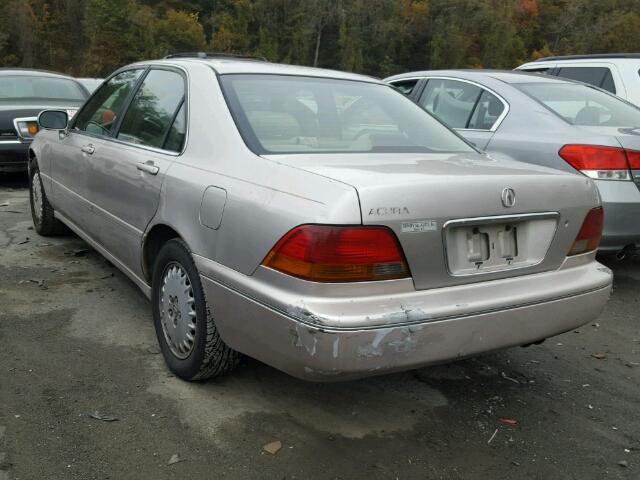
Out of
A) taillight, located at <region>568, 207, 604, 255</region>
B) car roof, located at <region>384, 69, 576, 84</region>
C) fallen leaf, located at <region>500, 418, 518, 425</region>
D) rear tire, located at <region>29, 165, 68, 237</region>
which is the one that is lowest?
fallen leaf, located at <region>500, 418, 518, 425</region>

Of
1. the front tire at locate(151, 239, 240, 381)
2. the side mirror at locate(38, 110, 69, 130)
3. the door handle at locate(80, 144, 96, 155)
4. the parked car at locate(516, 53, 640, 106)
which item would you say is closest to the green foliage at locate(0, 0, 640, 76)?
the parked car at locate(516, 53, 640, 106)

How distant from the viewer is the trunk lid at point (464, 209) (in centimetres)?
222

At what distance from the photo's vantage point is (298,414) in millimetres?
2752

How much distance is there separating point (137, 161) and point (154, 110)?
13.5 inches

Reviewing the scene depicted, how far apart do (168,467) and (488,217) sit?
1524mm

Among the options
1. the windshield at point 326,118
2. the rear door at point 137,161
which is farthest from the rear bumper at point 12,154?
the windshield at point 326,118


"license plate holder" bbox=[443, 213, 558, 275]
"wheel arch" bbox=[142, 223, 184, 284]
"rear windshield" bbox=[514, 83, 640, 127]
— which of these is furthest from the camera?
"rear windshield" bbox=[514, 83, 640, 127]

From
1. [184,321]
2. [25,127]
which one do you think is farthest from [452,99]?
[25,127]

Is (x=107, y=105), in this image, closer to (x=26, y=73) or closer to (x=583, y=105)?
(x=583, y=105)

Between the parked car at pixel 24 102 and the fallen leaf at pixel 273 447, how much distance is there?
5.52 meters

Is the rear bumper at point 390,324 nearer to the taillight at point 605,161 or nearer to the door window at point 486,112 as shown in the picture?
the taillight at point 605,161

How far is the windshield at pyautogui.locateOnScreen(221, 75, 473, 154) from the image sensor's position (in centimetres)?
281

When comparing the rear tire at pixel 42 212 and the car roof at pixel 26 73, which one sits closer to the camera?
the rear tire at pixel 42 212

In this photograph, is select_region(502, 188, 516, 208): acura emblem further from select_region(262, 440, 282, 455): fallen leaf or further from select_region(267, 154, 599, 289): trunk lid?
select_region(262, 440, 282, 455): fallen leaf
